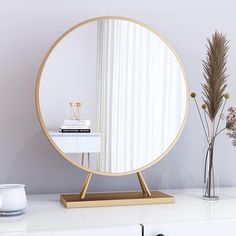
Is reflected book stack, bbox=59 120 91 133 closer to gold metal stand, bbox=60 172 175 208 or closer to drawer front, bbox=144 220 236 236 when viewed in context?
gold metal stand, bbox=60 172 175 208

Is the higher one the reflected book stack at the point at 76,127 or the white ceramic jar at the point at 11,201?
the reflected book stack at the point at 76,127

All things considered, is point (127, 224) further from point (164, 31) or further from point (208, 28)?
point (208, 28)

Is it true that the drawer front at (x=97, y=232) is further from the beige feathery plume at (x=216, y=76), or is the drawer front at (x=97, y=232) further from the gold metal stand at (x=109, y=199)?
the beige feathery plume at (x=216, y=76)

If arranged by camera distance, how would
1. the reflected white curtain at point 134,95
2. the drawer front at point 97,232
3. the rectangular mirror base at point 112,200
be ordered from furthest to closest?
the reflected white curtain at point 134,95
the rectangular mirror base at point 112,200
the drawer front at point 97,232

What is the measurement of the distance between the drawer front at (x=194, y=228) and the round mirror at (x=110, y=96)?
334mm

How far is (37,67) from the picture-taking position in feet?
5.34

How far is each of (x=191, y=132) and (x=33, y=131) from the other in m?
0.65

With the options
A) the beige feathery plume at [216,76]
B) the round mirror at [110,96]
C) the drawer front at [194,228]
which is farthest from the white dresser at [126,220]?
the beige feathery plume at [216,76]

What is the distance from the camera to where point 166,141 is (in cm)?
156

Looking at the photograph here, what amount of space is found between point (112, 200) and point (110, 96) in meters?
0.35

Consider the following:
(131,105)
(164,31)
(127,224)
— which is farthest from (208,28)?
(127,224)

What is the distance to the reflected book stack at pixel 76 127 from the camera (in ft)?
4.82

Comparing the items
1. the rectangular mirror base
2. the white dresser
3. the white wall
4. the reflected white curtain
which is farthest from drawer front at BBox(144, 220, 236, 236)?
the white wall

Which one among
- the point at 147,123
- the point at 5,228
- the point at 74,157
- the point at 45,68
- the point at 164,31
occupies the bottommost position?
the point at 5,228
